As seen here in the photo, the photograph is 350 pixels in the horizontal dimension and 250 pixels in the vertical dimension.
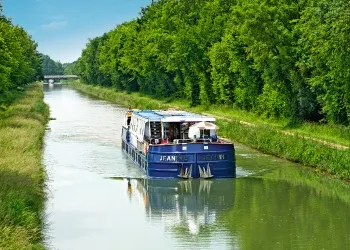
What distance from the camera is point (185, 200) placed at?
29906mm

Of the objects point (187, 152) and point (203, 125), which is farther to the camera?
point (203, 125)

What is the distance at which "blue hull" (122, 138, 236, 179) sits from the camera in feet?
107

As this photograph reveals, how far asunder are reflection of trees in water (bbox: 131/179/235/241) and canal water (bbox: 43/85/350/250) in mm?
40

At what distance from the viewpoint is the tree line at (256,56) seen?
38.6 metres

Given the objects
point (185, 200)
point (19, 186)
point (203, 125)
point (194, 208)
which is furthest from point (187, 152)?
point (19, 186)

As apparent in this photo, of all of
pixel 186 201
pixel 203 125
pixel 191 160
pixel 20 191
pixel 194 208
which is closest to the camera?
pixel 20 191

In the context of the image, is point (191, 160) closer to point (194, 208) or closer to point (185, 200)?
point (185, 200)

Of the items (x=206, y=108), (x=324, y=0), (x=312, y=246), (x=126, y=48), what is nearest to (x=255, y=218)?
(x=312, y=246)

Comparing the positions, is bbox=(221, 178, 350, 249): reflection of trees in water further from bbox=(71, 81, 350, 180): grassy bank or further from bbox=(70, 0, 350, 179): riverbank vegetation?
bbox=(70, 0, 350, 179): riverbank vegetation

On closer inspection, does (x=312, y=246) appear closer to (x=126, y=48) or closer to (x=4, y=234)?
(x=4, y=234)

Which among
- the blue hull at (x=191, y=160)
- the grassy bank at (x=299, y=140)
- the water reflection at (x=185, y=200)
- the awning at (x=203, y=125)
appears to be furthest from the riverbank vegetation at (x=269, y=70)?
the water reflection at (x=185, y=200)

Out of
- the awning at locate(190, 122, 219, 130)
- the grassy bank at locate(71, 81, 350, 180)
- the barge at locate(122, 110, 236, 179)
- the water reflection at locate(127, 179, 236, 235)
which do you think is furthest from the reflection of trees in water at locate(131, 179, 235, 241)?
the grassy bank at locate(71, 81, 350, 180)

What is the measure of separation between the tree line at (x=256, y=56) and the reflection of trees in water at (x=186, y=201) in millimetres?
10677

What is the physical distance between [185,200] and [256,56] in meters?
22.0
